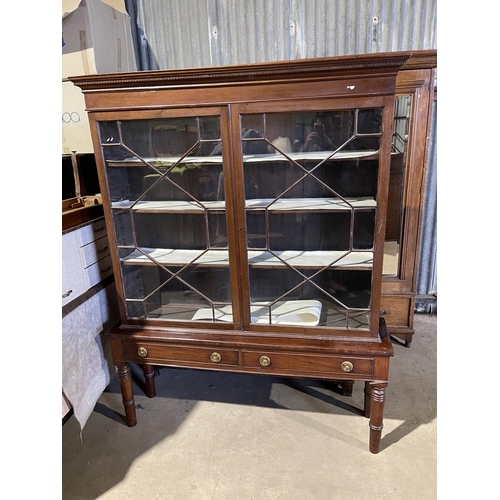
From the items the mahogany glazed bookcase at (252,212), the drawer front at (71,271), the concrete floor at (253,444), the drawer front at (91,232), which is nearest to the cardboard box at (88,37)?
the mahogany glazed bookcase at (252,212)

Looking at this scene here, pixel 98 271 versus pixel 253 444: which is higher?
pixel 98 271

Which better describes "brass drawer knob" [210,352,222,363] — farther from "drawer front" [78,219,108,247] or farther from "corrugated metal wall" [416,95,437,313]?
"corrugated metal wall" [416,95,437,313]

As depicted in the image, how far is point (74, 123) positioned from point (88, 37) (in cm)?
39

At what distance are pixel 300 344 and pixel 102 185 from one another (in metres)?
0.93

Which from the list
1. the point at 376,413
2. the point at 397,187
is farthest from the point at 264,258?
the point at 397,187

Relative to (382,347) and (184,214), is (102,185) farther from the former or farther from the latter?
(382,347)

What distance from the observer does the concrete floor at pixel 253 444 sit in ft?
4.19

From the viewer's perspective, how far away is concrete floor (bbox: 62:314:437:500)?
4.19 feet

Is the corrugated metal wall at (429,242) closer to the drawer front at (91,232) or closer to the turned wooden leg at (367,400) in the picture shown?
the turned wooden leg at (367,400)

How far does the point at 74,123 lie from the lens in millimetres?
1759

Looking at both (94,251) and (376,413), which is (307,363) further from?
(94,251)

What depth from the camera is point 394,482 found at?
1273 mm

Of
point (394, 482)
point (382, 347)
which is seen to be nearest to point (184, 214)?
point (382, 347)

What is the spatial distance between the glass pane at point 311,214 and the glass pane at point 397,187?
1.63 ft
